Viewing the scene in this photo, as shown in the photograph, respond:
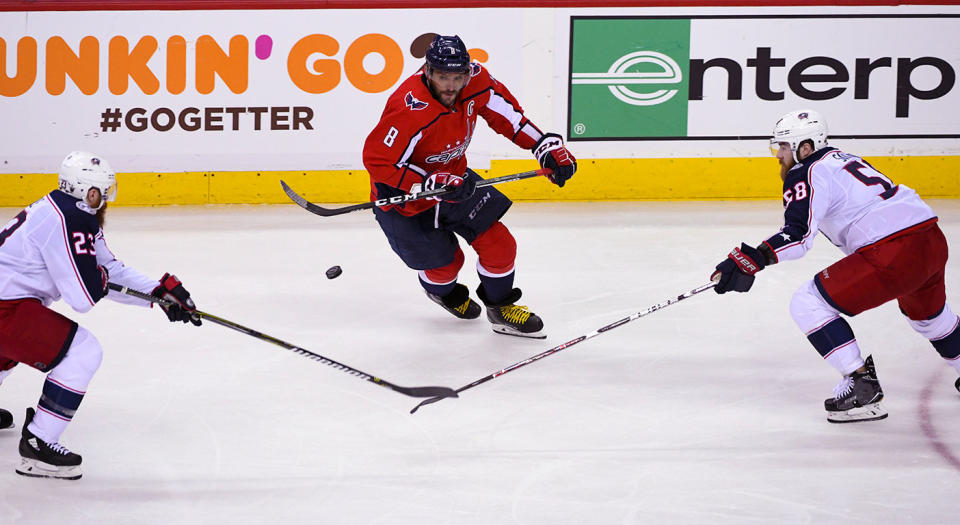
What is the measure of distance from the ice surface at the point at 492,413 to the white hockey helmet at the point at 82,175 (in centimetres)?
74

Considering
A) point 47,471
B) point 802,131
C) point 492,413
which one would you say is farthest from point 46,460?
point 802,131

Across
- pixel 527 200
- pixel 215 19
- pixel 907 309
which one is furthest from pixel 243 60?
pixel 907 309

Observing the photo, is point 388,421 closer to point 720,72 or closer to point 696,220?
point 696,220

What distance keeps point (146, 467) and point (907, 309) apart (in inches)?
88.8

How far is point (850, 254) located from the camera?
3457mm

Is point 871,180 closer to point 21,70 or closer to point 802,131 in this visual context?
point 802,131

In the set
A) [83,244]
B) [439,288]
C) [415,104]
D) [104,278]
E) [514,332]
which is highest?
Answer: [415,104]

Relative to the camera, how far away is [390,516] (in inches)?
109

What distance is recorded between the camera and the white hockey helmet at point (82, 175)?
296cm

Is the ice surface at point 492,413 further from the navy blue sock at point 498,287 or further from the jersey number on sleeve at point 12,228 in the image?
the jersey number on sleeve at point 12,228

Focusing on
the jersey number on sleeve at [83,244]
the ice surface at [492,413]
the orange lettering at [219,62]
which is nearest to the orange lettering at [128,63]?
the orange lettering at [219,62]

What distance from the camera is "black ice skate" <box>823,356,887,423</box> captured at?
3369 millimetres

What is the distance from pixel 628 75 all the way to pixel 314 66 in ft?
6.03

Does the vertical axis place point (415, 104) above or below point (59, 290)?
above
